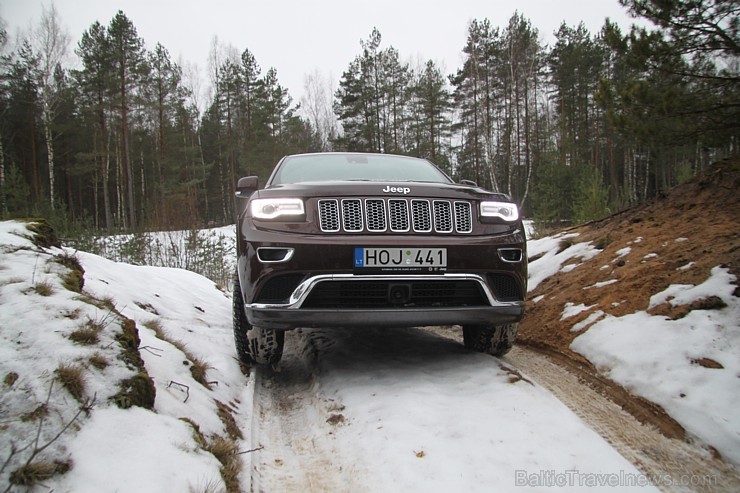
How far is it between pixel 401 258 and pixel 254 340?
1.16 m

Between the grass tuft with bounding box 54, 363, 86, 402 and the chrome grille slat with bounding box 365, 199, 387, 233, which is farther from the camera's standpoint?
the chrome grille slat with bounding box 365, 199, 387, 233

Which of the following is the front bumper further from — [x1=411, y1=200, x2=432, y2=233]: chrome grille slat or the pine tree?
the pine tree

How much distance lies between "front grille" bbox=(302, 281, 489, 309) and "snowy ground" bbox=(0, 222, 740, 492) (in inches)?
19.4

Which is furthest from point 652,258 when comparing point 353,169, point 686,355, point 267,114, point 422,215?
point 267,114

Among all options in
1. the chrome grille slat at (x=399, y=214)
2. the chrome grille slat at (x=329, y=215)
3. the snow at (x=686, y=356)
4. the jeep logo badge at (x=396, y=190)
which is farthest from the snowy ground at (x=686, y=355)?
the chrome grille slat at (x=329, y=215)

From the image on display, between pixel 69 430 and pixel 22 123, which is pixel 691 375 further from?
pixel 22 123

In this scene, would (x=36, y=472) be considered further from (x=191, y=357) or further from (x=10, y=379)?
(x=191, y=357)

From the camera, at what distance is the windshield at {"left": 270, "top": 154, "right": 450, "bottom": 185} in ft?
11.4

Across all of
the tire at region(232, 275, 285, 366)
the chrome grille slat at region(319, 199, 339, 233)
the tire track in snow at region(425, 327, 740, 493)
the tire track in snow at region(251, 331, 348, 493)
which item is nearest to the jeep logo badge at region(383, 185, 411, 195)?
the chrome grille slat at region(319, 199, 339, 233)

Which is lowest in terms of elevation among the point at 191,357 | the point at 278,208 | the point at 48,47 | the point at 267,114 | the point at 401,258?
the point at 191,357

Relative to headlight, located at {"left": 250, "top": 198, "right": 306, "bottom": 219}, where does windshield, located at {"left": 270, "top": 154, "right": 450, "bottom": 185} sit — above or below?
above

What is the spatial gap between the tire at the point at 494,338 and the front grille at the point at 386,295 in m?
0.52

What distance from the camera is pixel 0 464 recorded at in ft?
3.96

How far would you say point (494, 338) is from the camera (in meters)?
3.07
